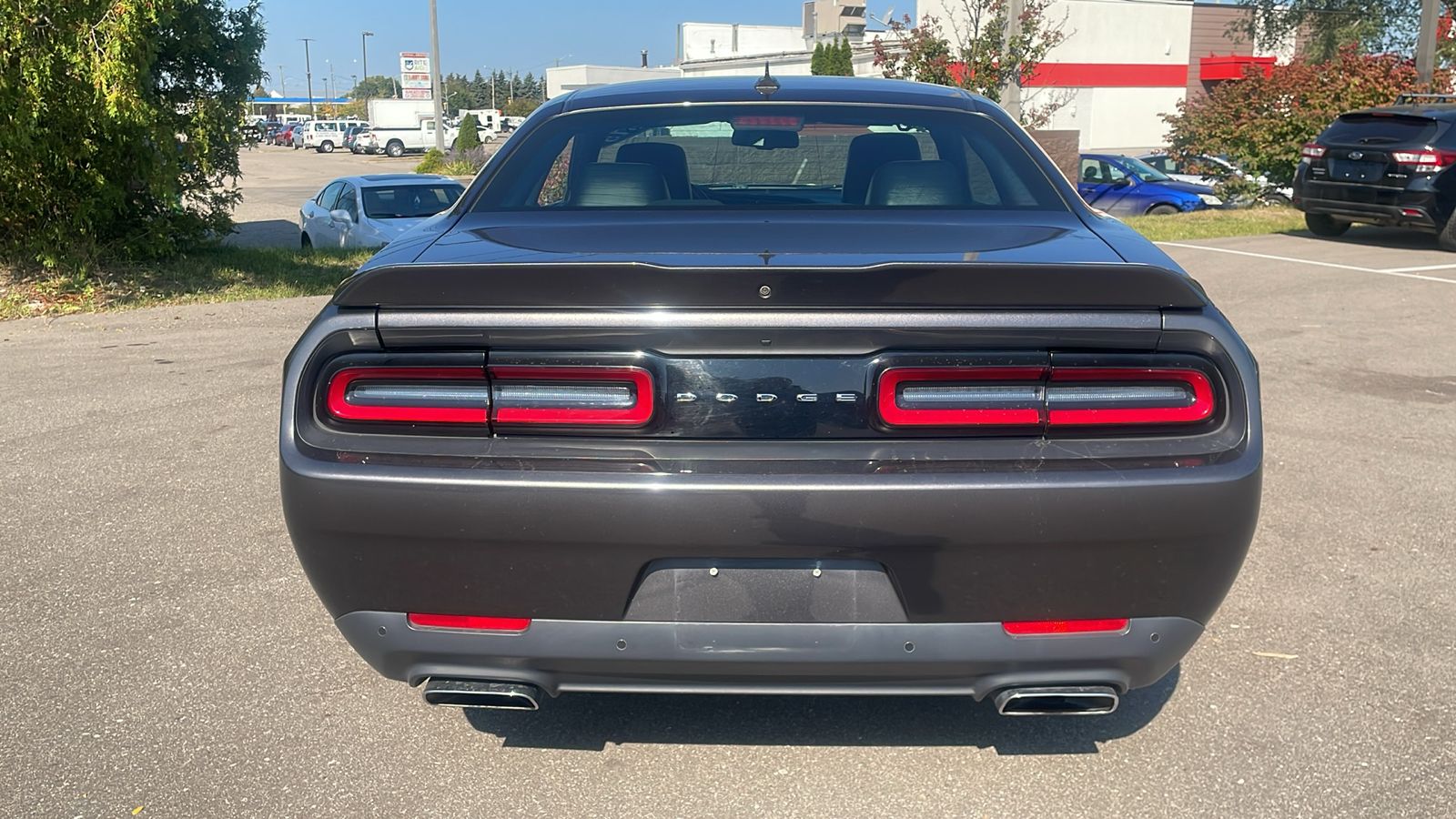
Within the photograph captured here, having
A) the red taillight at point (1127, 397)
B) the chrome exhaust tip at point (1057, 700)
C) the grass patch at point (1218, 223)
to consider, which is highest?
the red taillight at point (1127, 397)

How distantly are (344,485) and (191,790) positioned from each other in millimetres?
971

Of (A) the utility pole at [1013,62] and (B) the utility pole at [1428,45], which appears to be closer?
(A) the utility pole at [1013,62]

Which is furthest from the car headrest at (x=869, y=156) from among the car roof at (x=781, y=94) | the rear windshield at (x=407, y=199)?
the rear windshield at (x=407, y=199)

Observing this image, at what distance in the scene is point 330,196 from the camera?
1532 centimetres

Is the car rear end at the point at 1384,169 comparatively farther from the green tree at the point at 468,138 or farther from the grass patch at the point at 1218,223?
the green tree at the point at 468,138

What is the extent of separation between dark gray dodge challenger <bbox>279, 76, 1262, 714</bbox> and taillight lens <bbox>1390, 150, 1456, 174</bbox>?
1260 cm

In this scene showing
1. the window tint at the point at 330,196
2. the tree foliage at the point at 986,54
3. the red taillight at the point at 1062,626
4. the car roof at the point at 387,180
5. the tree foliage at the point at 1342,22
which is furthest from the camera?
the tree foliage at the point at 1342,22

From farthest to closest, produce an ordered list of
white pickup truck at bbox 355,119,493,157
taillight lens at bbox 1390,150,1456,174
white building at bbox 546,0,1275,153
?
white pickup truck at bbox 355,119,493,157, white building at bbox 546,0,1275,153, taillight lens at bbox 1390,150,1456,174

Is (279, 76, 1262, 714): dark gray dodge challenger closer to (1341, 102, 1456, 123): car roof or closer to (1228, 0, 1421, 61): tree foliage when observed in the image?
(1341, 102, 1456, 123): car roof

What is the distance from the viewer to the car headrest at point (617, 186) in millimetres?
3461

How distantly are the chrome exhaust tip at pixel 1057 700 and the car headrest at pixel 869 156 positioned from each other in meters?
1.68

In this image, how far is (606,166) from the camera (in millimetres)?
3539

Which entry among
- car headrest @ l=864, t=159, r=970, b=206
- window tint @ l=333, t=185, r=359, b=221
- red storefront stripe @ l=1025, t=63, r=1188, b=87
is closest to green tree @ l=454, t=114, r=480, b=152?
red storefront stripe @ l=1025, t=63, r=1188, b=87

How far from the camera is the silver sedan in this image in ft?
46.8
